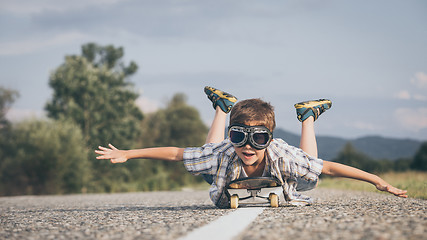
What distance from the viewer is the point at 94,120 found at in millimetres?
35500

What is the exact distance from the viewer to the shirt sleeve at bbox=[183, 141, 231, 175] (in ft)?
16.5

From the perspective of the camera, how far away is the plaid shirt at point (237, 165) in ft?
16.0

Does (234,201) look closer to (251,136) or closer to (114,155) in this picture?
(251,136)

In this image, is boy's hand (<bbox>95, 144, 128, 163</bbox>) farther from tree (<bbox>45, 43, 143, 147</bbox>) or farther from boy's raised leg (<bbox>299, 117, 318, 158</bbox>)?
tree (<bbox>45, 43, 143, 147</bbox>)

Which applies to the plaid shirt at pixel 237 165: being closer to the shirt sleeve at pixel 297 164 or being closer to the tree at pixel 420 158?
the shirt sleeve at pixel 297 164

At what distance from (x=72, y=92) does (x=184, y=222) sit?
3371 centimetres

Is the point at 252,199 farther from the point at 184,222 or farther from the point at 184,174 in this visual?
the point at 184,174

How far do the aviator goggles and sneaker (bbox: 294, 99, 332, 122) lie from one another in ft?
5.06

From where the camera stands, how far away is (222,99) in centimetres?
664

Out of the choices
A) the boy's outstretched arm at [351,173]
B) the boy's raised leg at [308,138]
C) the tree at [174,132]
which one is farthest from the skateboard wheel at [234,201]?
the tree at [174,132]

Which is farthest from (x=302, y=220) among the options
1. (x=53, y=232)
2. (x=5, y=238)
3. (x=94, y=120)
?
(x=94, y=120)

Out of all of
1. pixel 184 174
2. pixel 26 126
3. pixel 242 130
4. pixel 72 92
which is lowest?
pixel 184 174

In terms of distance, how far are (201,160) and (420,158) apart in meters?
64.2

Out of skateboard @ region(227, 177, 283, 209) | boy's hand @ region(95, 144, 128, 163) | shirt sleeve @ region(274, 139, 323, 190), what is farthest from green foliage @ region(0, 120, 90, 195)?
shirt sleeve @ region(274, 139, 323, 190)
